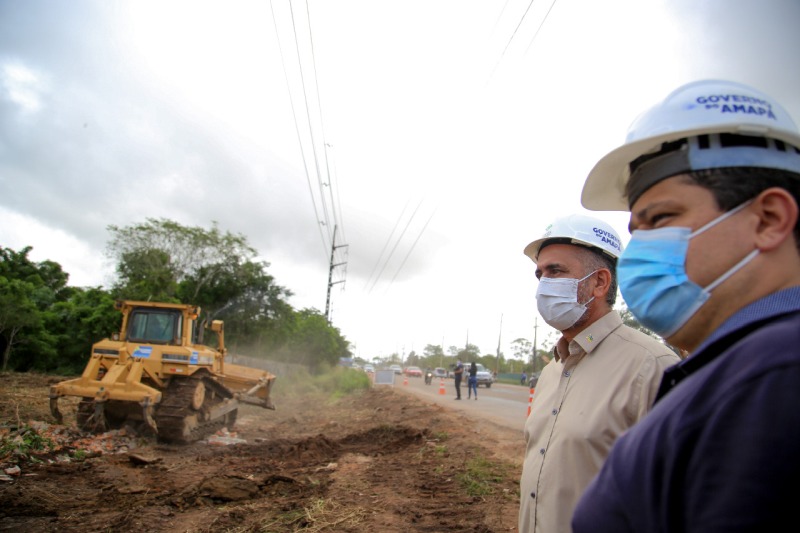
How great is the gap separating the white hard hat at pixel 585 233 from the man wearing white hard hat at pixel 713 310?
1.21 m

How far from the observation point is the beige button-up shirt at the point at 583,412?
75.7 inches

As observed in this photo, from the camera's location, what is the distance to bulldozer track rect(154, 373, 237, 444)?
372 inches

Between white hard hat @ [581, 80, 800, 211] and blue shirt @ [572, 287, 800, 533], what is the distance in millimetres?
362

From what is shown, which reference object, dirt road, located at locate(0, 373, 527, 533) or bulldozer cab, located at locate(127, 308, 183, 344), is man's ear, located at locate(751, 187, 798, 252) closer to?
dirt road, located at locate(0, 373, 527, 533)

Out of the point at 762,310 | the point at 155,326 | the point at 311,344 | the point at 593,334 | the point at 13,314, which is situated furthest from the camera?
the point at 311,344

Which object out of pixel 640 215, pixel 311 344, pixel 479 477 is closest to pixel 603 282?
pixel 640 215

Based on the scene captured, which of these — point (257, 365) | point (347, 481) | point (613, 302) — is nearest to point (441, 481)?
point (347, 481)

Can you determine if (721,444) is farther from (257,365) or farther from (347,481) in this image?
(257,365)

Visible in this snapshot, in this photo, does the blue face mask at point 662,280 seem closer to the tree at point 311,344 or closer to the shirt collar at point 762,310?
the shirt collar at point 762,310

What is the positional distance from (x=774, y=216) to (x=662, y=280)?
0.29 m

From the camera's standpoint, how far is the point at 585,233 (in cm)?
264

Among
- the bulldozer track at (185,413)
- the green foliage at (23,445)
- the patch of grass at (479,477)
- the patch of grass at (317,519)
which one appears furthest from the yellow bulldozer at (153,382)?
the patch of grass at (479,477)

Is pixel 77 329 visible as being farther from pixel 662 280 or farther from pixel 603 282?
pixel 662 280

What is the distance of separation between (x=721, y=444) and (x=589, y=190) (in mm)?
1360
